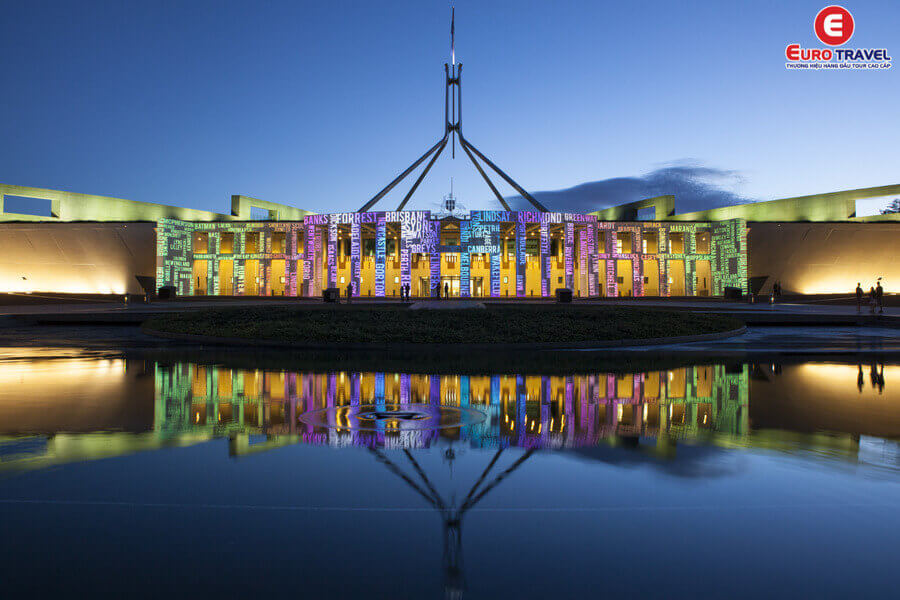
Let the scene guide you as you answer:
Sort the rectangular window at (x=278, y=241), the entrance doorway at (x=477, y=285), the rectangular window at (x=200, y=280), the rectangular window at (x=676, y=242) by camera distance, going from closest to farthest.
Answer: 1. the rectangular window at (x=200, y=280)
2. the rectangular window at (x=676, y=242)
3. the entrance doorway at (x=477, y=285)
4. the rectangular window at (x=278, y=241)

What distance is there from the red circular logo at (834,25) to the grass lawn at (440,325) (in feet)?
43.6

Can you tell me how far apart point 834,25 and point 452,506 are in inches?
1183

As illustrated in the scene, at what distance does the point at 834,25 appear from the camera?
2573 cm

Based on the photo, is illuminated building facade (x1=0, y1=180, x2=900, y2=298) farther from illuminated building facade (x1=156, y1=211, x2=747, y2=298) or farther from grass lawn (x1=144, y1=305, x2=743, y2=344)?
grass lawn (x1=144, y1=305, x2=743, y2=344)

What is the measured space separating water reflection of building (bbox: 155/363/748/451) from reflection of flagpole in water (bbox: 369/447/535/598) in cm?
63

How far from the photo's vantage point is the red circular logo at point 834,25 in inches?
992

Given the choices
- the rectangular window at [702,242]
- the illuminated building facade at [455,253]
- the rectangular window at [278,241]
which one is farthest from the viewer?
the rectangular window at [278,241]

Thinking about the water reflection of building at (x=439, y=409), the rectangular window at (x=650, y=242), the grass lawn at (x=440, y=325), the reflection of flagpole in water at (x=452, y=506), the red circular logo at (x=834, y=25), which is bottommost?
the reflection of flagpole in water at (x=452, y=506)

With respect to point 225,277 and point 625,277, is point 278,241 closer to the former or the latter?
point 225,277

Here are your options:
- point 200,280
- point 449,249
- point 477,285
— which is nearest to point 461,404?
point 449,249

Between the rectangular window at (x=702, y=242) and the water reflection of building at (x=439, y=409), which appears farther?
the rectangular window at (x=702, y=242)

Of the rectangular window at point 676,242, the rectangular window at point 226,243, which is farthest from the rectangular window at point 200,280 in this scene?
the rectangular window at point 676,242

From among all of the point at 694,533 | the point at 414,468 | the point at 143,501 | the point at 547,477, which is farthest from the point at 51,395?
the point at 694,533

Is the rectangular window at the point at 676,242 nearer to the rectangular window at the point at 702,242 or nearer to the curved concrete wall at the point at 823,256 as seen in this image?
the rectangular window at the point at 702,242
